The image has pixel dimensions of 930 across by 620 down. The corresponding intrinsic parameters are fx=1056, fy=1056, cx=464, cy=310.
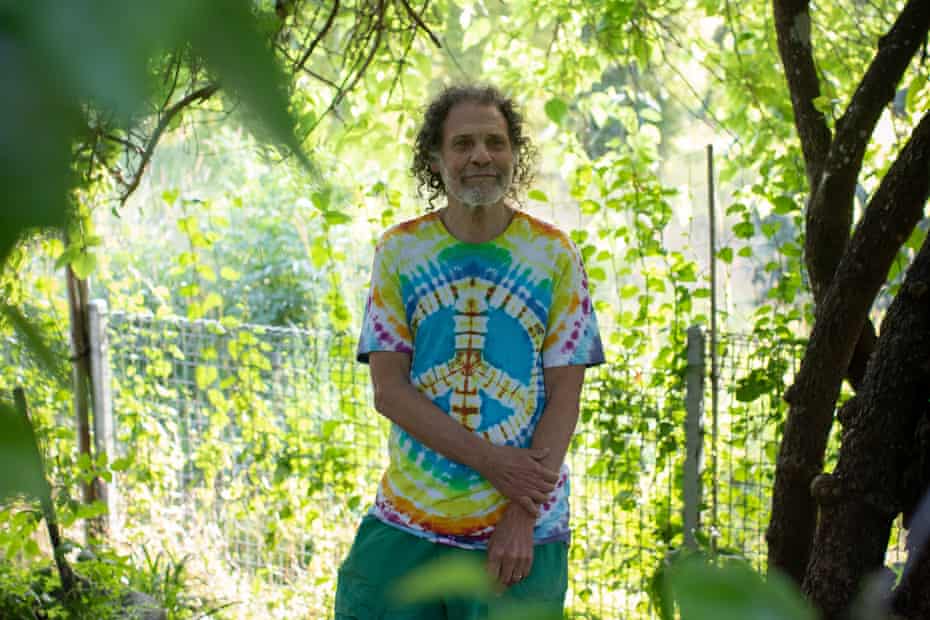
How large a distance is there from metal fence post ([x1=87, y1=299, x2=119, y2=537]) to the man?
2269 millimetres

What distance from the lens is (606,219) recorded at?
12.6ft

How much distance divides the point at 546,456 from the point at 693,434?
1329 mm

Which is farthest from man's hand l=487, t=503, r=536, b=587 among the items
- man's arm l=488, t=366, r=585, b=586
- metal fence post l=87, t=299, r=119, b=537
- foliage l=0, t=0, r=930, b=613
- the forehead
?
metal fence post l=87, t=299, r=119, b=537

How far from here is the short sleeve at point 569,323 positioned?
2.41 meters

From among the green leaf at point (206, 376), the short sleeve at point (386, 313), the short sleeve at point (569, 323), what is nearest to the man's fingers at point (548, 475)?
the short sleeve at point (569, 323)

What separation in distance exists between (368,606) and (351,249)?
121 inches

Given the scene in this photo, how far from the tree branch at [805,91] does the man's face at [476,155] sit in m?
0.73

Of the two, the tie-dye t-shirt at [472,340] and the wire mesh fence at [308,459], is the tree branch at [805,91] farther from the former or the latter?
the wire mesh fence at [308,459]

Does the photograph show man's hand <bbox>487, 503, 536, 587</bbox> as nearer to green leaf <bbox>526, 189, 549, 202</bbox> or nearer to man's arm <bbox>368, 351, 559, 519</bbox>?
man's arm <bbox>368, 351, 559, 519</bbox>

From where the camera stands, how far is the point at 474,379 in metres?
2.35

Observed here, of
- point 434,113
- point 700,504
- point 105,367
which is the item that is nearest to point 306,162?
point 434,113


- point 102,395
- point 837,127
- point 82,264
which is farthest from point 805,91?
point 102,395

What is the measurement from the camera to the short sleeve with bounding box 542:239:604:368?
2410mm

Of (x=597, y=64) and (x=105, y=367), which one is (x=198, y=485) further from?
(x=597, y=64)
